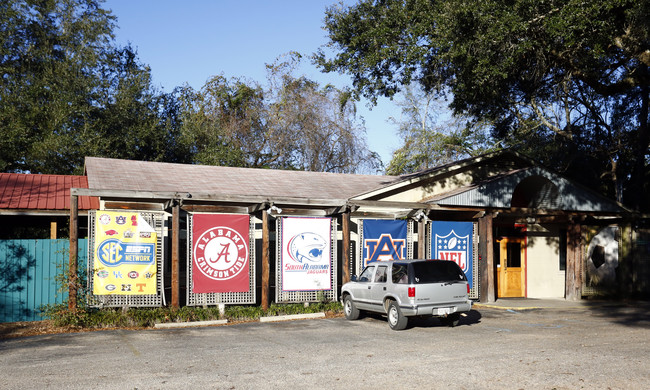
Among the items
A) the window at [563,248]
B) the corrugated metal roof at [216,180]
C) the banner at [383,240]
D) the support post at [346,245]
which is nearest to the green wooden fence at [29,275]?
the corrugated metal roof at [216,180]

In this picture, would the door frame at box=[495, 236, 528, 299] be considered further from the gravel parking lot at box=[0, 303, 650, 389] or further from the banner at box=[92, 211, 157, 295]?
the banner at box=[92, 211, 157, 295]

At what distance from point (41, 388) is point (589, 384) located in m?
7.84

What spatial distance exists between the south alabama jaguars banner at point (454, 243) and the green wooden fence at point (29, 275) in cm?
1104

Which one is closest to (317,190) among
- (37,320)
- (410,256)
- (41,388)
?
(410,256)

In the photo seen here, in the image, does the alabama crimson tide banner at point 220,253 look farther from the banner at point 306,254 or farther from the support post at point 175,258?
the banner at point 306,254

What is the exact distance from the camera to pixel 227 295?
1722 cm

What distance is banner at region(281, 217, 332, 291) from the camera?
17984 millimetres

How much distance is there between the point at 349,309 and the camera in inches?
659

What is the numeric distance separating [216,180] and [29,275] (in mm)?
7156

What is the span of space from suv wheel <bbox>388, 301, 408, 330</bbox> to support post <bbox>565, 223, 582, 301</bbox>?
10.8m

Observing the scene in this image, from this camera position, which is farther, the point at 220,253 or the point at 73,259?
the point at 220,253

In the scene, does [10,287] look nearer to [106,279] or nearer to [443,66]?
[106,279]

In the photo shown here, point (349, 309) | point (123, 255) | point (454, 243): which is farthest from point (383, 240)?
point (123, 255)

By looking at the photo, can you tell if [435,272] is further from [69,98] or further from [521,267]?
[69,98]
